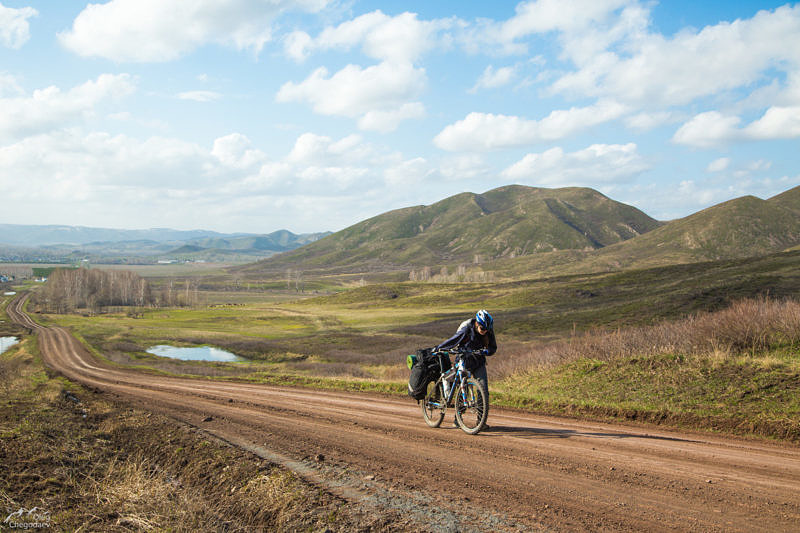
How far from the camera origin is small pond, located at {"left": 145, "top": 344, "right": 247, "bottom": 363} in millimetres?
69312

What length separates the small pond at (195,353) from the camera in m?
69.3

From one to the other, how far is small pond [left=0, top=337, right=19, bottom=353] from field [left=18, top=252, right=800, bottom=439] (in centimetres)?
906

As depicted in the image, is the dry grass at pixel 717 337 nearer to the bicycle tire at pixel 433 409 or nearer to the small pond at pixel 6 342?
the bicycle tire at pixel 433 409

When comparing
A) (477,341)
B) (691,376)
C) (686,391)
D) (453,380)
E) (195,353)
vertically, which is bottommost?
(195,353)

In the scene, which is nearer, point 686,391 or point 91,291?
point 686,391

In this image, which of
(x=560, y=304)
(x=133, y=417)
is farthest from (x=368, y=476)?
(x=560, y=304)

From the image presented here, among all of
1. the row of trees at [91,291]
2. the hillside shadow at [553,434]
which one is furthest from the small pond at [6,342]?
the hillside shadow at [553,434]

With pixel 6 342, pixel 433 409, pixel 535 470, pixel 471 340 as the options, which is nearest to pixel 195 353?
pixel 6 342

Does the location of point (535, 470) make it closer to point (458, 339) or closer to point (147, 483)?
point (458, 339)

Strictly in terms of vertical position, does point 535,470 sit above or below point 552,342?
above

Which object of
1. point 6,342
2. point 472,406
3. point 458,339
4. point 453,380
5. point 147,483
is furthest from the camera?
point 6,342

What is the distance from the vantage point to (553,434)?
425 inches

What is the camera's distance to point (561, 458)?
8.86 metres

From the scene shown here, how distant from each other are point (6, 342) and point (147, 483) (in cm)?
9811
